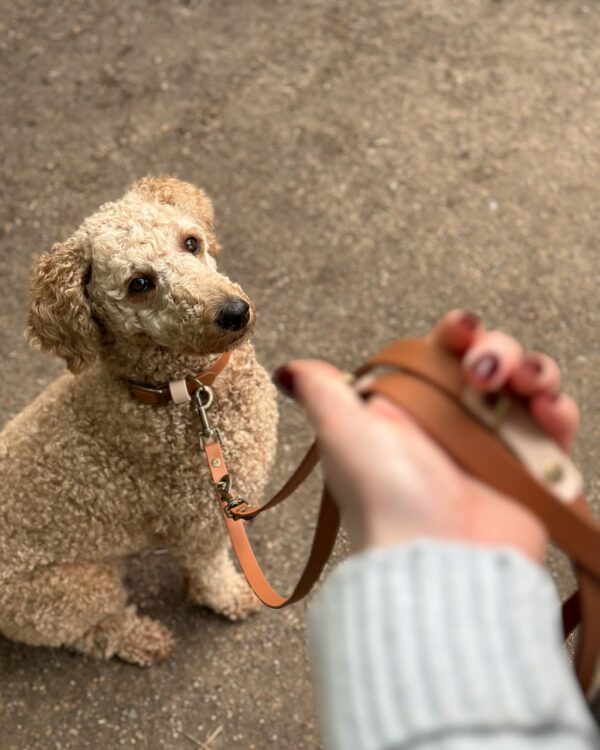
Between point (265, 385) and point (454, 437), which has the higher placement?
point (454, 437)

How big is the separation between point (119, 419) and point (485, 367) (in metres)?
1.19

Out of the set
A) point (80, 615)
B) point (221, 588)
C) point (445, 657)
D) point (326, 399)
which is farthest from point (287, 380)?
point (221, 588)

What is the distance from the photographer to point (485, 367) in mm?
674

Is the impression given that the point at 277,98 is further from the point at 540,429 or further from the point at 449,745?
the point at 449,745

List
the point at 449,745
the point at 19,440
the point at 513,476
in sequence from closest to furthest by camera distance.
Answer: the point at 449,745 < the point at 513,476 < the point at 19,440

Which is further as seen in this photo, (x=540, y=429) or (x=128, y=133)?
(x=128, y=133)

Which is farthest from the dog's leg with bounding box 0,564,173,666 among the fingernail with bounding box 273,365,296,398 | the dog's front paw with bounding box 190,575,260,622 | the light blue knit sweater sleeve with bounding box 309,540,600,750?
the light blue knit sweater sleeve with bounding box 309,540,600,750

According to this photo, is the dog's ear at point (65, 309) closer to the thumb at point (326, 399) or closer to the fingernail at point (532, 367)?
the thumb at point (326, 399)

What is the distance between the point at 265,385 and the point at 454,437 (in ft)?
3.84

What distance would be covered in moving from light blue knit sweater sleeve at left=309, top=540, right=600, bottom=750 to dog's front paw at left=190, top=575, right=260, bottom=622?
5.17 ft

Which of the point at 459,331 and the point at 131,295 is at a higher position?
the point at 459,331

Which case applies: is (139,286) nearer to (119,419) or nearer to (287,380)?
(119,419)

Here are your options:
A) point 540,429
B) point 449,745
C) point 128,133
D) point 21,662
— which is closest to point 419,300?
point 128,133

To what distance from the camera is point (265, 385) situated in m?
1.85
